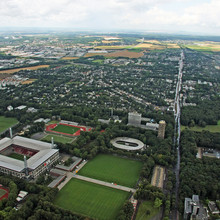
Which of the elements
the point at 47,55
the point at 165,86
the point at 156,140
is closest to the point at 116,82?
the point at 165,86

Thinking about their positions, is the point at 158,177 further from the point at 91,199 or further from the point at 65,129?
the point at 65,129

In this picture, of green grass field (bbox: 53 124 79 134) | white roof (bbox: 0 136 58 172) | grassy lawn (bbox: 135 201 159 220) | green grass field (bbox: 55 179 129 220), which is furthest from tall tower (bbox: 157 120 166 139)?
white roof (bbox: 0 136 58 172)


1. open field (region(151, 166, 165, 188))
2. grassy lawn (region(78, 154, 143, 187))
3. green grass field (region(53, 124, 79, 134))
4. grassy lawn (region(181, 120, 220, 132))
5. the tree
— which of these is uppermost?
grassy lawn (region(181, 120, 220, 132))

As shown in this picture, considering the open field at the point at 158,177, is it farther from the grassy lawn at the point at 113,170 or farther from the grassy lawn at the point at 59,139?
the grassy lawn at the point at 59,139

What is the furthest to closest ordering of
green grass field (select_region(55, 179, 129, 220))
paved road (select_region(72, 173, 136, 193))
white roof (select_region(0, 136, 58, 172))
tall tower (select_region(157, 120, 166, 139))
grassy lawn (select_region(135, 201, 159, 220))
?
tall tower (select_region(157, 120, 166, 139)) < white roof (select_region(0, 136, 58, 172)) < paved road (select_region(72, 173, 136, 193)) < green grass field (select_region(55, 179, 129, 220)) < grassy lawn (select_region(135, 201, 159, 220))

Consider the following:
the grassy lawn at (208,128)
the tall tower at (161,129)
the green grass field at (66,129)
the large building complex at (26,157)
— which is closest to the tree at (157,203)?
the tall tower at (161,129)

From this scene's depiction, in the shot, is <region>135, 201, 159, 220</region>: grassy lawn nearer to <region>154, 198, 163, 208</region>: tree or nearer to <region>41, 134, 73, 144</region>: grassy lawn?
<region>154, 198, 163, 208</region>: tree
